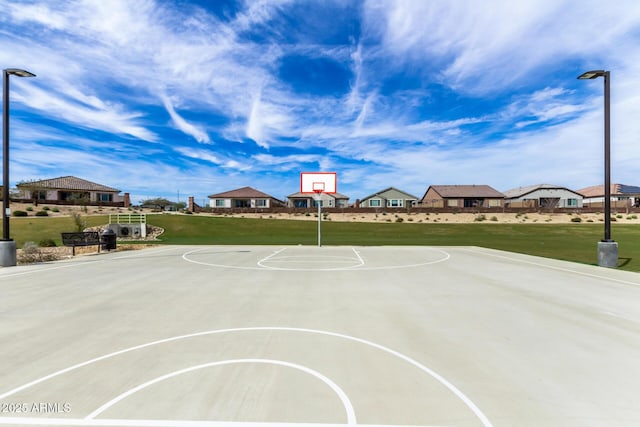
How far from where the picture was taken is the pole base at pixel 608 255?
1064cm

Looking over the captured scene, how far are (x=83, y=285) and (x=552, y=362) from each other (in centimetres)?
1047

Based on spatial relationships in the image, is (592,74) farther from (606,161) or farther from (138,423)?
(138,423)

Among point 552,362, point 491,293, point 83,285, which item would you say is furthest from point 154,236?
point 552,362

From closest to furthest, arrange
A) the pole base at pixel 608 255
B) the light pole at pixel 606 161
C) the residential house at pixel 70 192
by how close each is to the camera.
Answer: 1. the pole base at pixel 608 255
2. the light pole at pixel 606 161
3. the residential house at pixel 70 192

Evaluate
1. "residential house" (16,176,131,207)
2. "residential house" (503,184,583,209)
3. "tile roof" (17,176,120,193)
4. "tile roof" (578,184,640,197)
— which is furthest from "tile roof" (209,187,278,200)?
"tile roof" (578,184,640,197)

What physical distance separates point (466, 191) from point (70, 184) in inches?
3125

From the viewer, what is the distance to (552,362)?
3.79 m

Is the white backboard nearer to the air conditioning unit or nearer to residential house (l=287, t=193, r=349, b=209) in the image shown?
the air conditioning unit

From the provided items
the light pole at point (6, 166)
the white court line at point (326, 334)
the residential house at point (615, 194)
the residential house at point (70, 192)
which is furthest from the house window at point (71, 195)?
the residential house at point (615, 194)

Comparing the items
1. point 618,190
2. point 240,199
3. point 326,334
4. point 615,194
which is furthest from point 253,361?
point 618,190

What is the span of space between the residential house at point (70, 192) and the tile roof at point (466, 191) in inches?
2460

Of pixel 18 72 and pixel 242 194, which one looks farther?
pixel 242 194

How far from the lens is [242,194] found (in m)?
64.6

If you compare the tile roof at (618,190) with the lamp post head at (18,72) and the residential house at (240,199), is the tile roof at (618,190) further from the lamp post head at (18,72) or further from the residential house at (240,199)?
the lamp post head at (18,72)
